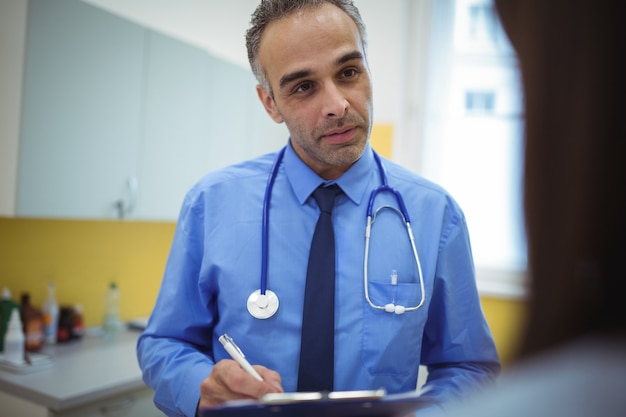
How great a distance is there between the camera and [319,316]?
107cm

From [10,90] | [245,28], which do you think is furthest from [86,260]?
[245,28]

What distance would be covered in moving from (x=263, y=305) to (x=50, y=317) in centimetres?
156

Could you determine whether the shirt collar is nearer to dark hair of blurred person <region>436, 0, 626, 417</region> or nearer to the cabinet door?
dark hair of blurred person <region>436, 0, 626, 417</region>

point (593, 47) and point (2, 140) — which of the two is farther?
point (2, 140)

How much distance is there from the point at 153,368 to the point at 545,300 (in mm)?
1003

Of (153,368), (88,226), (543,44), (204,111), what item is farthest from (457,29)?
(543,44)

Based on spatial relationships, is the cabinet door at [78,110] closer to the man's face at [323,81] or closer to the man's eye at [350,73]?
the man's face at [323,81]

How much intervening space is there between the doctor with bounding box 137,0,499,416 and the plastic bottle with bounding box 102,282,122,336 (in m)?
1.34

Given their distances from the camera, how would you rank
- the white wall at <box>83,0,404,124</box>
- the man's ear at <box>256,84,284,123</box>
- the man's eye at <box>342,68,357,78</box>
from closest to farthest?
the man's eye at <box>342,68,357,78</box>, the man's ear at <box>256,84,284,123</box>, the white wall at <box>83,0,404,124</box>

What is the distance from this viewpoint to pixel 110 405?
1792mm

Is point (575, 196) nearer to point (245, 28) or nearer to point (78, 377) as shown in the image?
point (78, 377)

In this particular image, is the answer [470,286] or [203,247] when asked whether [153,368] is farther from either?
[470,286]

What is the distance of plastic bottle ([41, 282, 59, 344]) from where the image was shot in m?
2.19

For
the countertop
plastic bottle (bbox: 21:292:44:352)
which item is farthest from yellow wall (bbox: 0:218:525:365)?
the countertop
